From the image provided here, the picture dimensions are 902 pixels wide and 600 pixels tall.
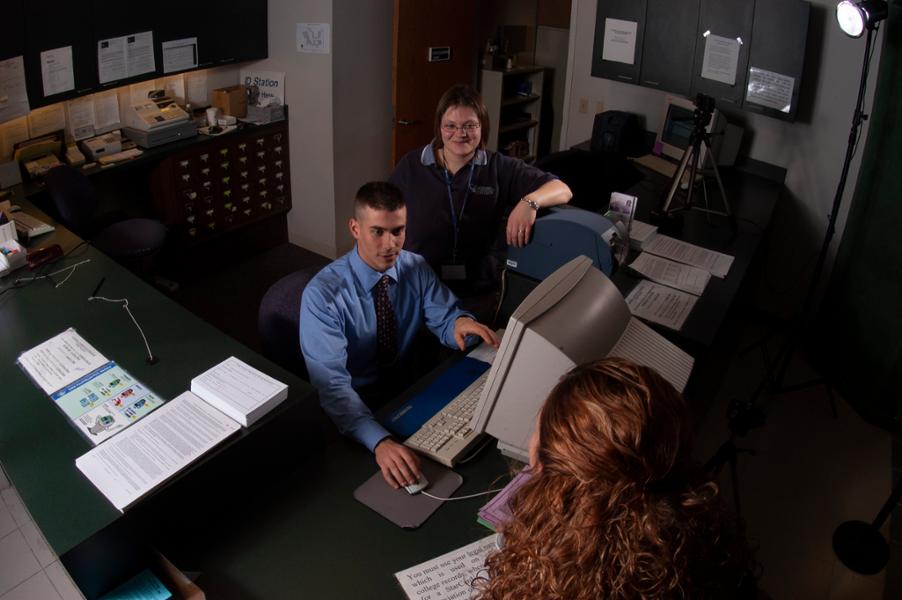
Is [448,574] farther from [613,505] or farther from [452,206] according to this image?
[452,206]

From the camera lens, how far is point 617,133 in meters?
4.10

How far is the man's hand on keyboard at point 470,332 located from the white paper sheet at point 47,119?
9.10 ft

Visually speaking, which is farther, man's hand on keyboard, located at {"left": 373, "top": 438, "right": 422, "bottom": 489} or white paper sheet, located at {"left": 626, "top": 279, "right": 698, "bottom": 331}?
white paper sheet, located at {"left": 626, "top": 279, "right": 698, "bottom": 331}

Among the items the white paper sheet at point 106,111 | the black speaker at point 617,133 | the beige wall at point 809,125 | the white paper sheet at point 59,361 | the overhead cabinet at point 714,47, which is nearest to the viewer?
the white paper sheet at point 59,361

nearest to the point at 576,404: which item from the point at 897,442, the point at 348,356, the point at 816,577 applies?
the point at 348,356

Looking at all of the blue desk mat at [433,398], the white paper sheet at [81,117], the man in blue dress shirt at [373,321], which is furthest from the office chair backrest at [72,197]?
the blue desk mat at [433,398]

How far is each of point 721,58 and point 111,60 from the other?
10.6 ft

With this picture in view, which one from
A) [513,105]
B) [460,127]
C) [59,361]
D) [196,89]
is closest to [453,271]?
[460,127]

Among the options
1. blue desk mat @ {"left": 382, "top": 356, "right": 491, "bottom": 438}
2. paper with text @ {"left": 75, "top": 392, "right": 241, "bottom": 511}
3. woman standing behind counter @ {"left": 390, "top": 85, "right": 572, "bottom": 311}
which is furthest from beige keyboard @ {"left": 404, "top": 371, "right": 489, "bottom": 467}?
woman standing behind counter @ {"left": 390, "top": 85, "right": 572, "bottom": 311}

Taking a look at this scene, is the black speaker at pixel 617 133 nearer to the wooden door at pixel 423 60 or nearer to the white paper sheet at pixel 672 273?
the wooden door at pixel 423 60

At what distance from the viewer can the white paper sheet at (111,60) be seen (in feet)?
11.9

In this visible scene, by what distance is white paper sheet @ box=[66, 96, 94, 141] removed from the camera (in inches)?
148

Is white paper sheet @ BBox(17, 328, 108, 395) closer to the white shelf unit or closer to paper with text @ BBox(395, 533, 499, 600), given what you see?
paper with text @ BBox(395, 533, 499, 600)

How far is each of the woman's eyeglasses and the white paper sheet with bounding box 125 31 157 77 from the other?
6.97ft
